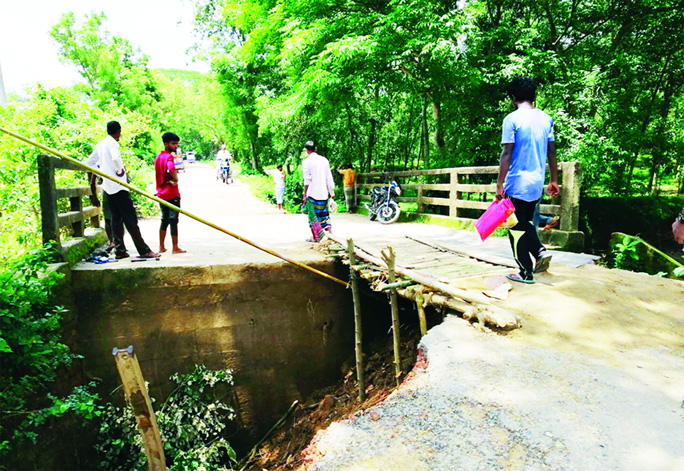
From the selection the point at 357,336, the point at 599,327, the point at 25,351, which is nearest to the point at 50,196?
the point at 25,351

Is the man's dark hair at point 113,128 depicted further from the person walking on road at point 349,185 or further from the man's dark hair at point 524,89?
the person walking on road at point 349,185

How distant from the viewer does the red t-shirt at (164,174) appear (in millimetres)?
5629

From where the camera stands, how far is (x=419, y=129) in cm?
1838

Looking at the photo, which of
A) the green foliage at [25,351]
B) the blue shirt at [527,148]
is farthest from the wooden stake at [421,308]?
the green foliage at [25,351]

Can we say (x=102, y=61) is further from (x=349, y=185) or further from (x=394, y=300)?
(x=394, y=300)

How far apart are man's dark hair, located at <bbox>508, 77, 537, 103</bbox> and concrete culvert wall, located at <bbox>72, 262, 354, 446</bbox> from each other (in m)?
3.23

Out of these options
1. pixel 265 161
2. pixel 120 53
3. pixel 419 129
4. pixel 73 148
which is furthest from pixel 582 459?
pixel 120 53

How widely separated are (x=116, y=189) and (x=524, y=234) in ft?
15.9

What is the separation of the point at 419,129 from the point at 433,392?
55.8 feet

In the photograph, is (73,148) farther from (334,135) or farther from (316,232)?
(334,135)

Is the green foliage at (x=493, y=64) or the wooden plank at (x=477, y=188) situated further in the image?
the green foliage at (x=493, y=64)

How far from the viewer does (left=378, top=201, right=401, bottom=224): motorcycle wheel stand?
1087 cm

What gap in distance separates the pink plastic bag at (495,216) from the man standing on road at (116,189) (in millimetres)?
4249

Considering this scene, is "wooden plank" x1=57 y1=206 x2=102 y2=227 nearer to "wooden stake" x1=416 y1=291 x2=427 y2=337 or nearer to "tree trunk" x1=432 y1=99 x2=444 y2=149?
"wooden stake" x1=416 y1=291 x2=427 y2=337
